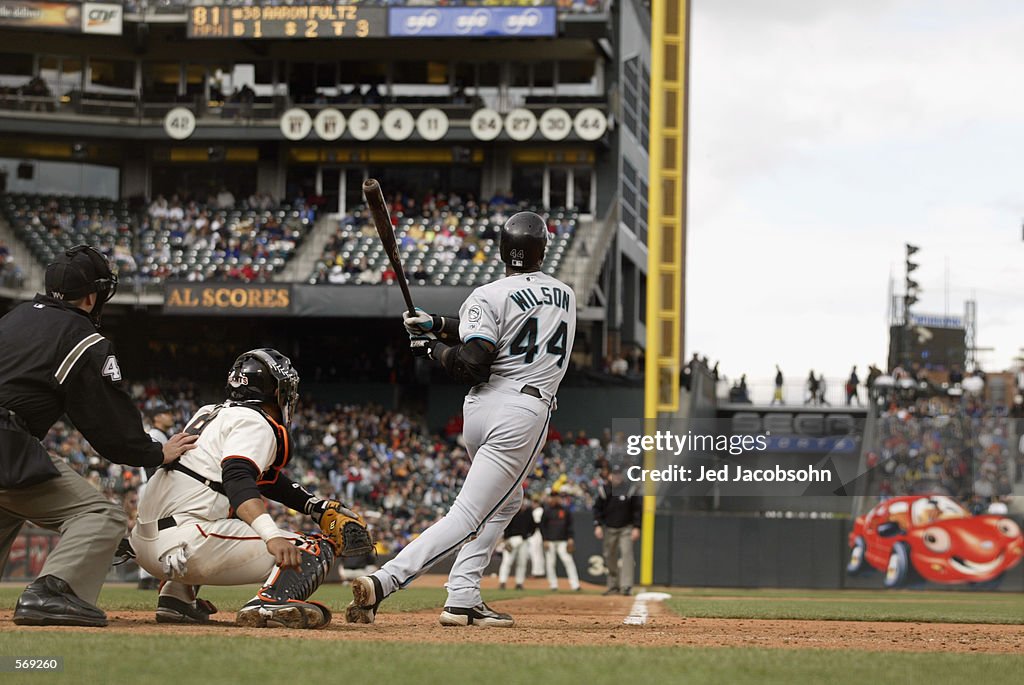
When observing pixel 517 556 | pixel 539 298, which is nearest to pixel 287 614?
pixel 539 298

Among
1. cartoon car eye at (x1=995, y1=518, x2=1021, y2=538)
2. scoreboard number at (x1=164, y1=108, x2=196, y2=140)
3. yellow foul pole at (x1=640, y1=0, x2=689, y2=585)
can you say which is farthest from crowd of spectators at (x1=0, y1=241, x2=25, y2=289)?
cartoon car eye at (x1=995, y1=518, x2=1021, y2=538)

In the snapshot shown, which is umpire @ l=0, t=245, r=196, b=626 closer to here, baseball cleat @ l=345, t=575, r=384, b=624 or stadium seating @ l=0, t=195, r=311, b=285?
baseball cleat @ l=345, t=575, r=384, b=624

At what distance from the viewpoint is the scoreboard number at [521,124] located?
116ft

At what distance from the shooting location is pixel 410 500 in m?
28.5

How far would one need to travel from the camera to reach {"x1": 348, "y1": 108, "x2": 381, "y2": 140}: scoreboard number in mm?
35719

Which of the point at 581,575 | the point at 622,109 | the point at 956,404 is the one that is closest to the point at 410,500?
the point at 581,575

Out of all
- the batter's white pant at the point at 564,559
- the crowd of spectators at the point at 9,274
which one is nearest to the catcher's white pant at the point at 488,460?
the batter's white pant at the point at 564,559

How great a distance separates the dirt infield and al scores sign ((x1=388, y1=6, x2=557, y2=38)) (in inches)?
1054

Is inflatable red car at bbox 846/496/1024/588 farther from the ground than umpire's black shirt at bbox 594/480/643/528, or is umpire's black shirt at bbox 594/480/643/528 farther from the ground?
umpire's black shirt at bbox 594/480/643/528

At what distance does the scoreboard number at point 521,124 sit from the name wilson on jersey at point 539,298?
2875cm

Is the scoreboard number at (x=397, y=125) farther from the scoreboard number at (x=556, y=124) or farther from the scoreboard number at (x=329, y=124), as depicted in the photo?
the scoreboard number at (x=556, y=124)

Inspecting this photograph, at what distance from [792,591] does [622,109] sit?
799 inches

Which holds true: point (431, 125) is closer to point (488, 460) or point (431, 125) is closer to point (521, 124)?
point (521, 124)

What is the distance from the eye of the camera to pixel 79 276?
6.47 metres
